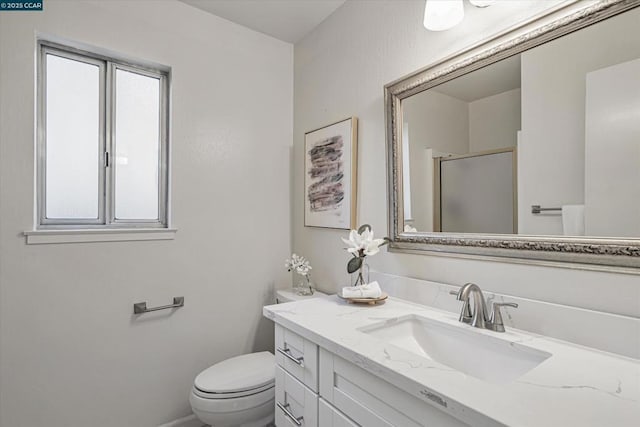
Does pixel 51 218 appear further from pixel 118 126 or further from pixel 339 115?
pixel 339 115

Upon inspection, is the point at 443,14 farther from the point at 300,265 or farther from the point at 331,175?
the point at 300,265

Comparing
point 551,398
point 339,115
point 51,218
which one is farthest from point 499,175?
point 51,218

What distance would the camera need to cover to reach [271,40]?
2176mm

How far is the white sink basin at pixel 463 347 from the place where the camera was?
2.98ft

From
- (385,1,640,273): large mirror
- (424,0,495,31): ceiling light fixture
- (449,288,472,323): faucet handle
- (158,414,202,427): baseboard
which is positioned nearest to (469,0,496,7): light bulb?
(424,0,495,31): ceiling light fixture

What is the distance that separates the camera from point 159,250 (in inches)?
68.9

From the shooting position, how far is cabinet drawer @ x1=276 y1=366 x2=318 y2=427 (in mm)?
1038

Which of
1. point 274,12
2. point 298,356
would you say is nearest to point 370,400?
point 298,356

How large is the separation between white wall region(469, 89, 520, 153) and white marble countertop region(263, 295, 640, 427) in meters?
0.64

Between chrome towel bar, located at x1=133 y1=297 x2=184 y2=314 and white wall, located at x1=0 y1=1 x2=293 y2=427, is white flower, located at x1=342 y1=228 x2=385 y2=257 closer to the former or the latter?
white wall, located at x1=0 y1=1 x2=293 y2=427

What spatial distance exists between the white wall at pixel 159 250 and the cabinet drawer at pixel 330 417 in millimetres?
1114

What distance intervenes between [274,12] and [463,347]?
1984 mm

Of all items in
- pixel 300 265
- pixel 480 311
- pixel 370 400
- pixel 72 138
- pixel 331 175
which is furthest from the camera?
pixel 300 265

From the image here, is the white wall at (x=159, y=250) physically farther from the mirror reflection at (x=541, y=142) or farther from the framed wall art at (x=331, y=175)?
the mirror reflection at (x=541, y=142)
